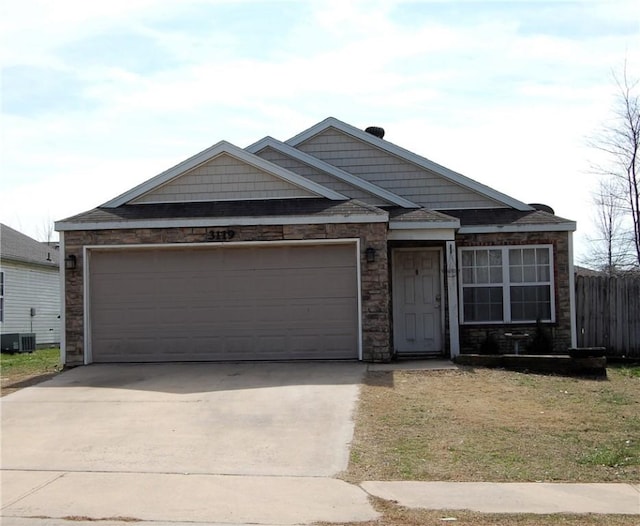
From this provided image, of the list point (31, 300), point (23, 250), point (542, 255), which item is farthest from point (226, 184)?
point (23, 250)

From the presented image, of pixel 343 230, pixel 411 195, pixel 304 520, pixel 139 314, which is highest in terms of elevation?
pixel 411 195

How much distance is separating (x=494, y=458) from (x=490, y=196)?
9.72 metres

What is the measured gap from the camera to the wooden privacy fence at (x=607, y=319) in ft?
53.6

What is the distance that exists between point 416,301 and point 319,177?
3.56m

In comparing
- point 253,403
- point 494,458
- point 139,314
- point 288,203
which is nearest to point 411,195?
point 288,203

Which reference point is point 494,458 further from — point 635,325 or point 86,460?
point 635,325

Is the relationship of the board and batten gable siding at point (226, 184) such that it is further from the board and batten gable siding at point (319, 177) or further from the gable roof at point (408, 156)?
the gable roof at point (408, 156)

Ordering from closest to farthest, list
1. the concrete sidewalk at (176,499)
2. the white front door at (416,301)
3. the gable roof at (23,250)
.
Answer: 1. the concrete sidewalk at (176,499)
2. the white front door at (416,301)
3. the gable roof at (23,250)

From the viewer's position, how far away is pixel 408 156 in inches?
664

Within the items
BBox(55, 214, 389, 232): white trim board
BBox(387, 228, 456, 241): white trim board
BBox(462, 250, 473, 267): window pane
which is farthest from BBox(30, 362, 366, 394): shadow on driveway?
BBox(462, 250, 473, 267): window pane

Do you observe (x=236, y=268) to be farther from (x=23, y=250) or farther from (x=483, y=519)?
(x=23, y=250)

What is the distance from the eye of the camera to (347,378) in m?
11.6

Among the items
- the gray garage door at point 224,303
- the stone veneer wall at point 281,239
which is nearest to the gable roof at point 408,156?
the stone veneer wall at point 281,239

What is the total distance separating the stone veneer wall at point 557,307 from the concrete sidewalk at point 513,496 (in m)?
8.60
